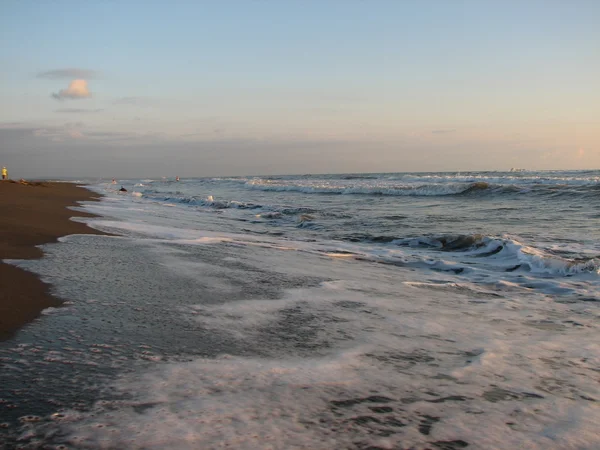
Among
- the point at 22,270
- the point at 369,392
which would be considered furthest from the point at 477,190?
the point at 369,392

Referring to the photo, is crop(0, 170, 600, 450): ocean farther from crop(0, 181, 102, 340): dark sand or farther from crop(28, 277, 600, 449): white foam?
crop(0, 181, 102, 340): dark sand

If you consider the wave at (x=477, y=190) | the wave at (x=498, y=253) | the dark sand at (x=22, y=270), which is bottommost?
the wave at (x=498, y=253)

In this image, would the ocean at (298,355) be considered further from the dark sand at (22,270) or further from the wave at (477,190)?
the wave at (477,190)

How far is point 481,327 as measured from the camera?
11.5ft

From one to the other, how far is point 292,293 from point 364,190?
78.0 feet

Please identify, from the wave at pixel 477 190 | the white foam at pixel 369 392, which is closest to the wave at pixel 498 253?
the white foam at pixel 369 392

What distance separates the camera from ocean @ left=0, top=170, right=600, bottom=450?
1860mm

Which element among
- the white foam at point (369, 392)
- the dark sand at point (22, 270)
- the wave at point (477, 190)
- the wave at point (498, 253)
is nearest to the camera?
the white foam at point (369, 392)

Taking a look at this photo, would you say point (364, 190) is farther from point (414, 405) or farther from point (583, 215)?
point (414, 405)

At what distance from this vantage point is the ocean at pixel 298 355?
1860 millimetres

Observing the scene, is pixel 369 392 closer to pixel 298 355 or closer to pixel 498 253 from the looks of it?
pixel 298 355

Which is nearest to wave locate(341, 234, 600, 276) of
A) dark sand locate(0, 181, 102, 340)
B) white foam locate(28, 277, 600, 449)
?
white foam locate(28, 277, 600, 449)

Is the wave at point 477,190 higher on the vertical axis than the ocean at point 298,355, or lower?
higher

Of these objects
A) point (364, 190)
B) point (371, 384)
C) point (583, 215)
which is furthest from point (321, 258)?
point (364, 190)
